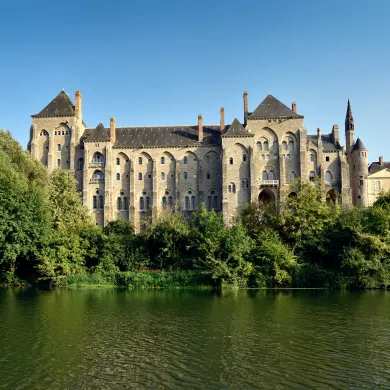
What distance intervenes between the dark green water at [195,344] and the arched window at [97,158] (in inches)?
1363

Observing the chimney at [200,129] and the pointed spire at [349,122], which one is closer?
the chimney at [200,129]

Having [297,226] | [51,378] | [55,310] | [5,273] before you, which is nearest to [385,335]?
[51,378]

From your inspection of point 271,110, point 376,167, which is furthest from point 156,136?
point 376,167

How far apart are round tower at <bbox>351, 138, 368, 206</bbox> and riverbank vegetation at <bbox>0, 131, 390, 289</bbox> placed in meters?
22.7

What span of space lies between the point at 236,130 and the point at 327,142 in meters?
14.1

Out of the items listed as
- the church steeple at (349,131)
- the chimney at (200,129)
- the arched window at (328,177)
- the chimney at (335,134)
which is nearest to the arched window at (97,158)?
the chimney at (200,129)

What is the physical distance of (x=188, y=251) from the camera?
37.9 m

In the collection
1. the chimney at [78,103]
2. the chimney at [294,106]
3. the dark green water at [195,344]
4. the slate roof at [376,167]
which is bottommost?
the dark green water at [195,344]

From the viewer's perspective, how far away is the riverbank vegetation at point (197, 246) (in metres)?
33.3

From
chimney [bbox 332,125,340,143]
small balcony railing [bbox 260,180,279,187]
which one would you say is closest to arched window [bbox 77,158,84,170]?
small balcony railing [bbox 260,180,279,187]

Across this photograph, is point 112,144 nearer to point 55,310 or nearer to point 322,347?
point 55,310

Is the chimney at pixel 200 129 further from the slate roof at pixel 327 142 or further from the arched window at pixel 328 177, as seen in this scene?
the arched window at pixel 328 177

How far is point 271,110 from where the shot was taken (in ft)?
191

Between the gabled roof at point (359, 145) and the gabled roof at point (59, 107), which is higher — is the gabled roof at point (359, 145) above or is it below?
below
